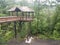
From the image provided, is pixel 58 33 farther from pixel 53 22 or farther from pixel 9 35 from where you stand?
pixel 9 35

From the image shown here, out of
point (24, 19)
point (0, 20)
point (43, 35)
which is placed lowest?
point (43, 35)

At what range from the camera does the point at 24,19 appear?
15656 mm

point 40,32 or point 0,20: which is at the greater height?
point 0,20

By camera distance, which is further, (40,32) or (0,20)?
(40,32)

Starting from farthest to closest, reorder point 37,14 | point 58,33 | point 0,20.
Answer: point 37,14 < point 58,33 < point 0,20

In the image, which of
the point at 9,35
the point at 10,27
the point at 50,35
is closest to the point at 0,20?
the point at 9,35

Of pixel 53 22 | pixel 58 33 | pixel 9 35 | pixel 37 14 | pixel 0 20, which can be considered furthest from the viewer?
pixel 37 14

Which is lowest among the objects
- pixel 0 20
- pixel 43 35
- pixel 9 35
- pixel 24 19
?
pixel 43 35

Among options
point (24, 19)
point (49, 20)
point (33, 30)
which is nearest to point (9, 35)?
point (24, 19)

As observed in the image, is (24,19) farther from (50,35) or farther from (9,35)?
(50,35)

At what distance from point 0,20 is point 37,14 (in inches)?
368

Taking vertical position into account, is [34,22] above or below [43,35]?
above

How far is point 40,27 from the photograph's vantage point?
18266mm

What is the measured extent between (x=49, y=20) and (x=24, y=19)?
3.89m
